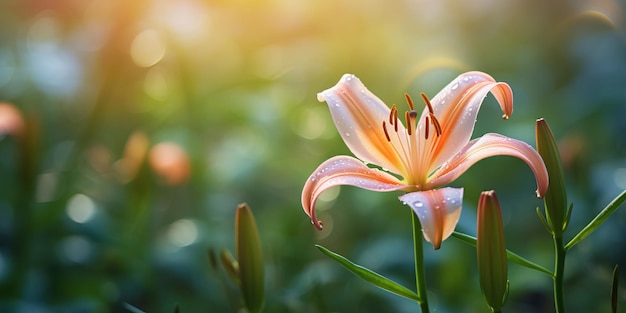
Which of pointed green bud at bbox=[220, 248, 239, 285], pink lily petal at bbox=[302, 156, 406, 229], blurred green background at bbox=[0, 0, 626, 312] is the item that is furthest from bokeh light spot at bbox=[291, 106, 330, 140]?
pink lily petal at bbox=[302, 156, 406, 229]

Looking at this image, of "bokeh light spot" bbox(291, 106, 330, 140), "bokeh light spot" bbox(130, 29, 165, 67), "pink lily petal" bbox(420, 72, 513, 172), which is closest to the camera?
"pink lily petal" bbox(420, 72, 513, 172)

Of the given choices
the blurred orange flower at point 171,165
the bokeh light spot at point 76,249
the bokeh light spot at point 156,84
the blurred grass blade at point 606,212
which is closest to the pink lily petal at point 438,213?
the blurred grass blade at point 606,212

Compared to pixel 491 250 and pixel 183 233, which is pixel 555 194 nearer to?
pixel 491 250

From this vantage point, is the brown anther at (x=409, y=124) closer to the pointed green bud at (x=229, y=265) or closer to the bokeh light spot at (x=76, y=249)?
the pointed green bud at (x=229, y=265)

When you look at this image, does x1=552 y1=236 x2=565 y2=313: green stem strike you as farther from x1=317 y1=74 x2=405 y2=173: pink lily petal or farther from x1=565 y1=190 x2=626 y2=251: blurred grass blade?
x1=317 y1=74 x2=405 y2=173: pink lily petal

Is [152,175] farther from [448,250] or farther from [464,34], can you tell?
[464,34]

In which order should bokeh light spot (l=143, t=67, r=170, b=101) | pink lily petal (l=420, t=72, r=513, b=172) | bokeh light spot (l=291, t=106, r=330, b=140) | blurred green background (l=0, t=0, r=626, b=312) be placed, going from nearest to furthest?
pink lily petal (l=420, t=72, r=513, b=172)
blurred green background (l=0, t=0, r=626, b=312)
bokeh light spot (l=291, t=106, r=330, b=140)
bokeh light spot (l=143, t=67, r=170, b=101)
